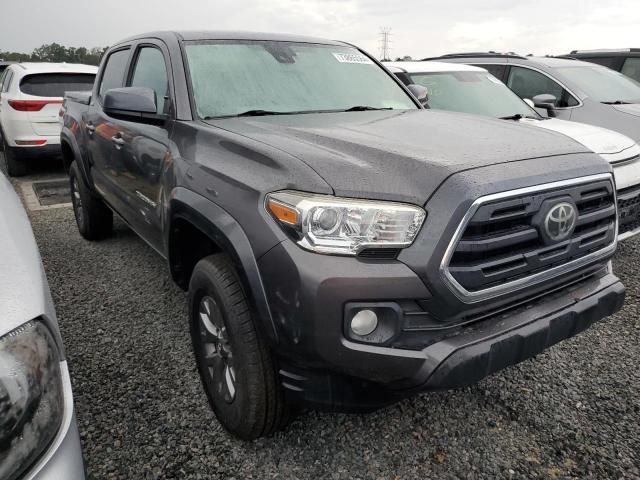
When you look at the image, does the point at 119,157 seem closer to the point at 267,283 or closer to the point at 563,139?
the point at 267,283

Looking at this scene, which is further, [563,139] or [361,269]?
[563,139]

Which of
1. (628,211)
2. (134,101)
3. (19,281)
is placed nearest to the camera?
(19,281)

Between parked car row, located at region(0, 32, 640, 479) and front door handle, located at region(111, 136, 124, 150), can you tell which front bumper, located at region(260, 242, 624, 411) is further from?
front door handle, located at region(111, 136, 124, 150)

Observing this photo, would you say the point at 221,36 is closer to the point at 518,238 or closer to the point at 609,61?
the point at 518,238

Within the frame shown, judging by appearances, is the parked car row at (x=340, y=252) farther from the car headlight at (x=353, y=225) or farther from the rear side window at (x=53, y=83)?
the rear side window at (x=53, y=83)

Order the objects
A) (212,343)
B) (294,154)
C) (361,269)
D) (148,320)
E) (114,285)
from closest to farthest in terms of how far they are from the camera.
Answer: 1. (361,269)
2. (294,154)
3. (212,343)
4. (148,320)
5. (114,285)

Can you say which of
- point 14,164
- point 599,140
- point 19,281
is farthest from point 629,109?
point 14,164

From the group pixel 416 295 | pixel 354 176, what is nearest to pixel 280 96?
pixel 354 176

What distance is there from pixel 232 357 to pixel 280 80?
1619 millimetres

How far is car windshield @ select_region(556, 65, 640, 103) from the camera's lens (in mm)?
5885

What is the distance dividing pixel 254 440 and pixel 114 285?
7.04ft

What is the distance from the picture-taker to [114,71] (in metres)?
3.87

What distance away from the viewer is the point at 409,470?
2.01m

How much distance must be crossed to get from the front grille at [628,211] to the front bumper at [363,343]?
2493 mm
